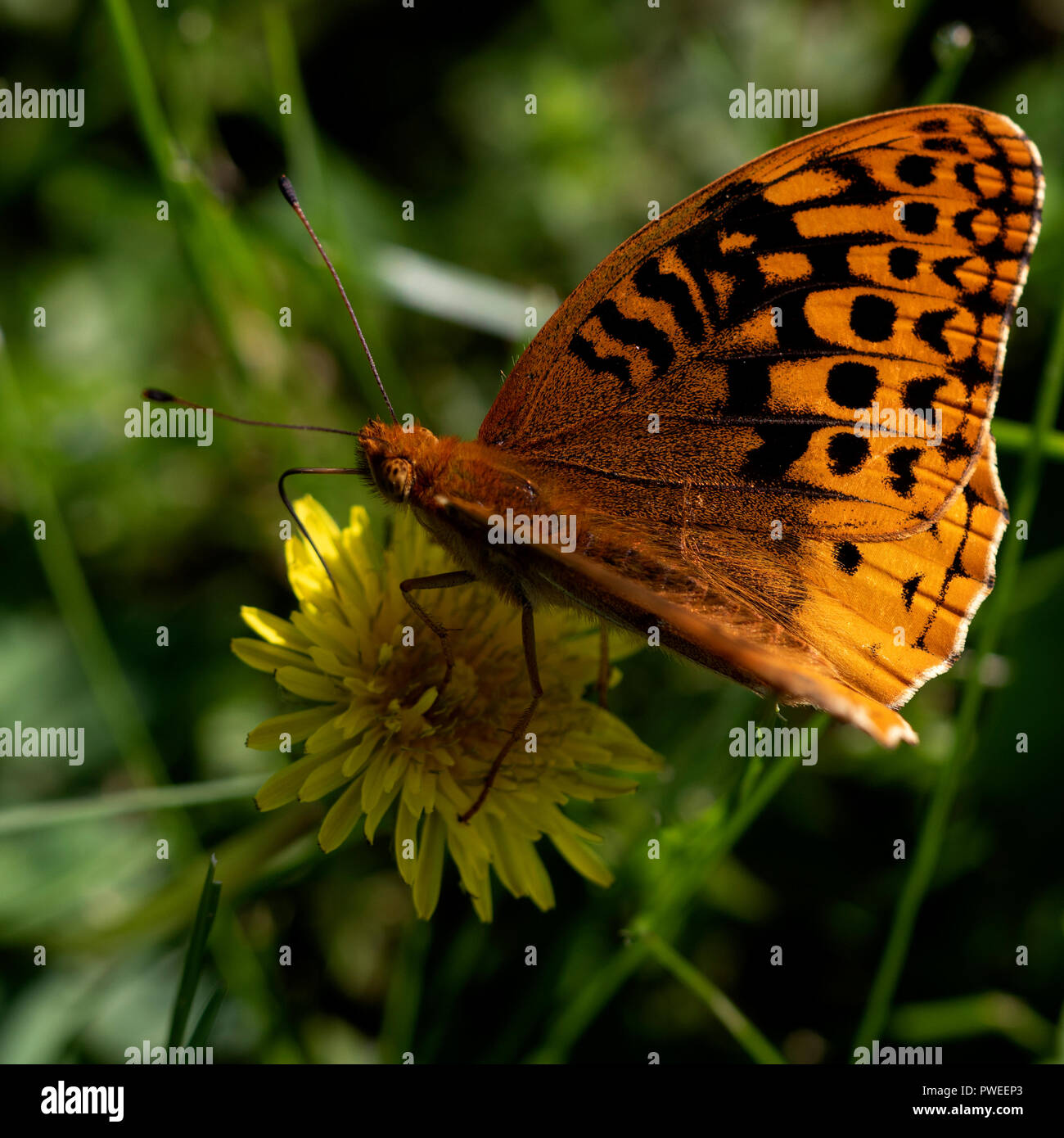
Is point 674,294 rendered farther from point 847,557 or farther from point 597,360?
point 847,557

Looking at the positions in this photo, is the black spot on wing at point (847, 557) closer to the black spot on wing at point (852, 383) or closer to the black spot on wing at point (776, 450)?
the black spot on wing at point (776, 450)

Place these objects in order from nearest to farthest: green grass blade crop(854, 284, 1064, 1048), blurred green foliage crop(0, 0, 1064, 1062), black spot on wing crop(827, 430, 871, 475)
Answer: black spot on wing crop(827, 430, 871, 475) < green grass blade crop(854, 284, 1064, 1048) < blurred green foliage crop(0, 0, 1064, 1062)

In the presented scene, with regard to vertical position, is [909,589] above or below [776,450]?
below

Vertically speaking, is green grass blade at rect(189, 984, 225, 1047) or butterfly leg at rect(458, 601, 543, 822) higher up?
butterfly leg at rect(458, 601, 543, 822)

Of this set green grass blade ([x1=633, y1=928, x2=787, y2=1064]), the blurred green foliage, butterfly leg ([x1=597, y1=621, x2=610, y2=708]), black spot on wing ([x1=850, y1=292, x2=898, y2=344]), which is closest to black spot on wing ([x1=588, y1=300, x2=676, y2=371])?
black spot on wing ([x1=850, y1=292, x2=898, y2=344])

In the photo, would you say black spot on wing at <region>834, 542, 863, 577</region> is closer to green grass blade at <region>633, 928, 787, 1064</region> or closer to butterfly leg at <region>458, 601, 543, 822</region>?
butterfly leg at <region>458, 601, 543, 822</region>

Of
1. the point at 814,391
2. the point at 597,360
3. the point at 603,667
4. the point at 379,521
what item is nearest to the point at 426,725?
the point at 603,667

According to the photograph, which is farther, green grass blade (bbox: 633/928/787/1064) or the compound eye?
green grass blade (bbox: 633/928/787/1064)
